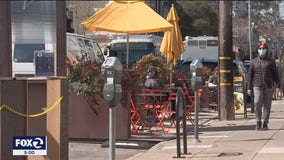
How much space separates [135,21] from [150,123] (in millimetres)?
2414

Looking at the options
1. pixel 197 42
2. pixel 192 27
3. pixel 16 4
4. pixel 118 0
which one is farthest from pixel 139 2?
pixel 192 27

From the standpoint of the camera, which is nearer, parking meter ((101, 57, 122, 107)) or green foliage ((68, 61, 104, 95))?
parking meter ((101, 57, 122, 107))

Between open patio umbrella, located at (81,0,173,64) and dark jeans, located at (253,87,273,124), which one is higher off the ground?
open patio umbrella, located at (81,0,173,64)

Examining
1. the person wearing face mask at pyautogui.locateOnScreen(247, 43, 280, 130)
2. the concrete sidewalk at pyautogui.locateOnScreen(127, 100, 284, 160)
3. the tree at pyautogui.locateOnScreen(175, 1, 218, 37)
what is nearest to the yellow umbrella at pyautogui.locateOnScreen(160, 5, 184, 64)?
the concrete sidewalk at pyautogui.locateOnScreen(127, 100, 284, 160)

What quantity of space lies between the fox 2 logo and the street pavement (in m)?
2.63

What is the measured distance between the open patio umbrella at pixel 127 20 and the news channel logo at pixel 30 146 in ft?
21.8

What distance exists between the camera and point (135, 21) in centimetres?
1449

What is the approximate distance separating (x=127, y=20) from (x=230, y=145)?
14.7 ft

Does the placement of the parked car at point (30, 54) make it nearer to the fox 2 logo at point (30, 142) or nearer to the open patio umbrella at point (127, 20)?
the open patio umbrella at point (127, 20)

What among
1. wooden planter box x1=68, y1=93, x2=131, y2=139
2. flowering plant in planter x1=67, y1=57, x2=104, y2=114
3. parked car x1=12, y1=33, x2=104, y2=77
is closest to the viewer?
wooden planter box x1=68, y1=93, x2=131, y2=139

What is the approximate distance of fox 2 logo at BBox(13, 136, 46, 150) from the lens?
7988 millimetres

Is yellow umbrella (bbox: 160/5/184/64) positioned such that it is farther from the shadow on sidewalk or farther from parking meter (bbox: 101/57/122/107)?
parking meter (bbox: 101/57/122/107)

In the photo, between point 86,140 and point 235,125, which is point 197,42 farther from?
point 86,140

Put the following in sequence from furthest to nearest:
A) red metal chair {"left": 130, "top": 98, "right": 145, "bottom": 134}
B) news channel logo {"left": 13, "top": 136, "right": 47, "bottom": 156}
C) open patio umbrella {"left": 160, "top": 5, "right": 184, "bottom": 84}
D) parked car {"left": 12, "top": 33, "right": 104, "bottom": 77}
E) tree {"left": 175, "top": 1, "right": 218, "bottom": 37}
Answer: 1. tree {"left": 175, "top": 1, "right": 218, "bottom": 37}
2. parked car {"left": 12, "top": 33, "right": 104, "bottom": 77}
3. open patio umbrella {"left": 160, "top": 5, "right": 184, "bottom": 84}
4. red metal chair {"left": 130, "top": 98, "right": 145, "bottom": 134}
5. news channel logo {"left": 13, "top": 136, "right": 47, "bottom": 156}
